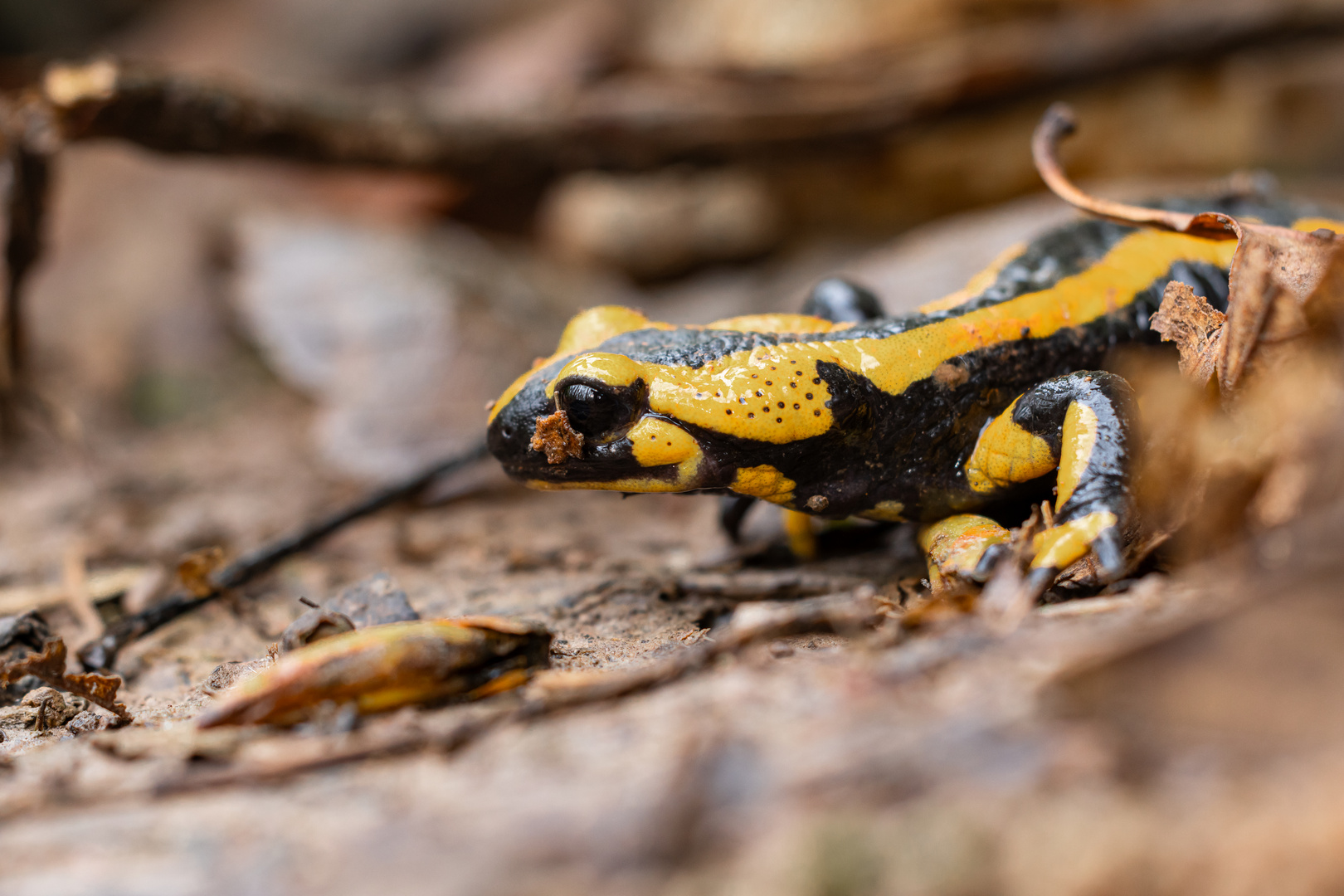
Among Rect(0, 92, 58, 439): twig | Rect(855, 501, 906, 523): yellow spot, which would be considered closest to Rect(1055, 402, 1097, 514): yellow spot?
Rect(855, 501, 906, 523): yellow spot

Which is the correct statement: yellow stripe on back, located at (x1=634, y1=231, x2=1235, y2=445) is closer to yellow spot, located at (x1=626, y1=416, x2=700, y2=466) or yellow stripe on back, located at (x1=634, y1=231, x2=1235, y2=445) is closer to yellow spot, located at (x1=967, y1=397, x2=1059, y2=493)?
yellow spot, located at (x1=626, y1=416, x2=700, y2=466)

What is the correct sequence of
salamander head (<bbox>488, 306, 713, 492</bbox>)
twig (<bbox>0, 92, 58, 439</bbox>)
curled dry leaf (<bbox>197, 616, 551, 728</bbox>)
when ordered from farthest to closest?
twig (<bbox>0, 92, 58, 439</bbox>)
salamander head (<bbox>488, 306, 713, 492</bbox>)
curled dry leaf (<bbox>197, 616, 551, 728</bbox>)

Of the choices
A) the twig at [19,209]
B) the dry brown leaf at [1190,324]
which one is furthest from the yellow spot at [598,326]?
the twig at [19,209]

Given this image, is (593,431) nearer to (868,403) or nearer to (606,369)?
(606,369)

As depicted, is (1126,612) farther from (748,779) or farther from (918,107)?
(918,107)

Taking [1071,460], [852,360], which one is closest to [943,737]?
[1071,460]

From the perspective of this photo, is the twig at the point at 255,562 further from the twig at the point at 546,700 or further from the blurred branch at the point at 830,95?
the blurred branch at the point at 830,95
